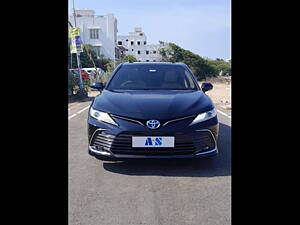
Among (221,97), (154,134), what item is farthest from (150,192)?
(221,97)

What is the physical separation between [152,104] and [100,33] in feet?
169

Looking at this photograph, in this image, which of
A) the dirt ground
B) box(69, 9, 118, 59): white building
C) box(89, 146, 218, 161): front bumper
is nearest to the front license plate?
box(89, 146, 218, 161): front bumper

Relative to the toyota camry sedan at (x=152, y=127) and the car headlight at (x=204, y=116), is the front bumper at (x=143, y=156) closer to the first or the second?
the toyota camry sedan at (x=152, y=127)

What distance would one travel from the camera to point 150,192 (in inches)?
120

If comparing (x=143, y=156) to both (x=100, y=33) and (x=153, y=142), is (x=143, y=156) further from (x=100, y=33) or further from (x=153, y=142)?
(x=100, y=33)

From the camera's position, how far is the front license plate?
3.38m

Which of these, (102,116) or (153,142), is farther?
(102,116)

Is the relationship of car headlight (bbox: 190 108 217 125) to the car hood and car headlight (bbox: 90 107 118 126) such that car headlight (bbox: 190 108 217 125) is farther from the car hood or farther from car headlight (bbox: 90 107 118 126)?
car headlight (bbox: 90 107 118 126)
